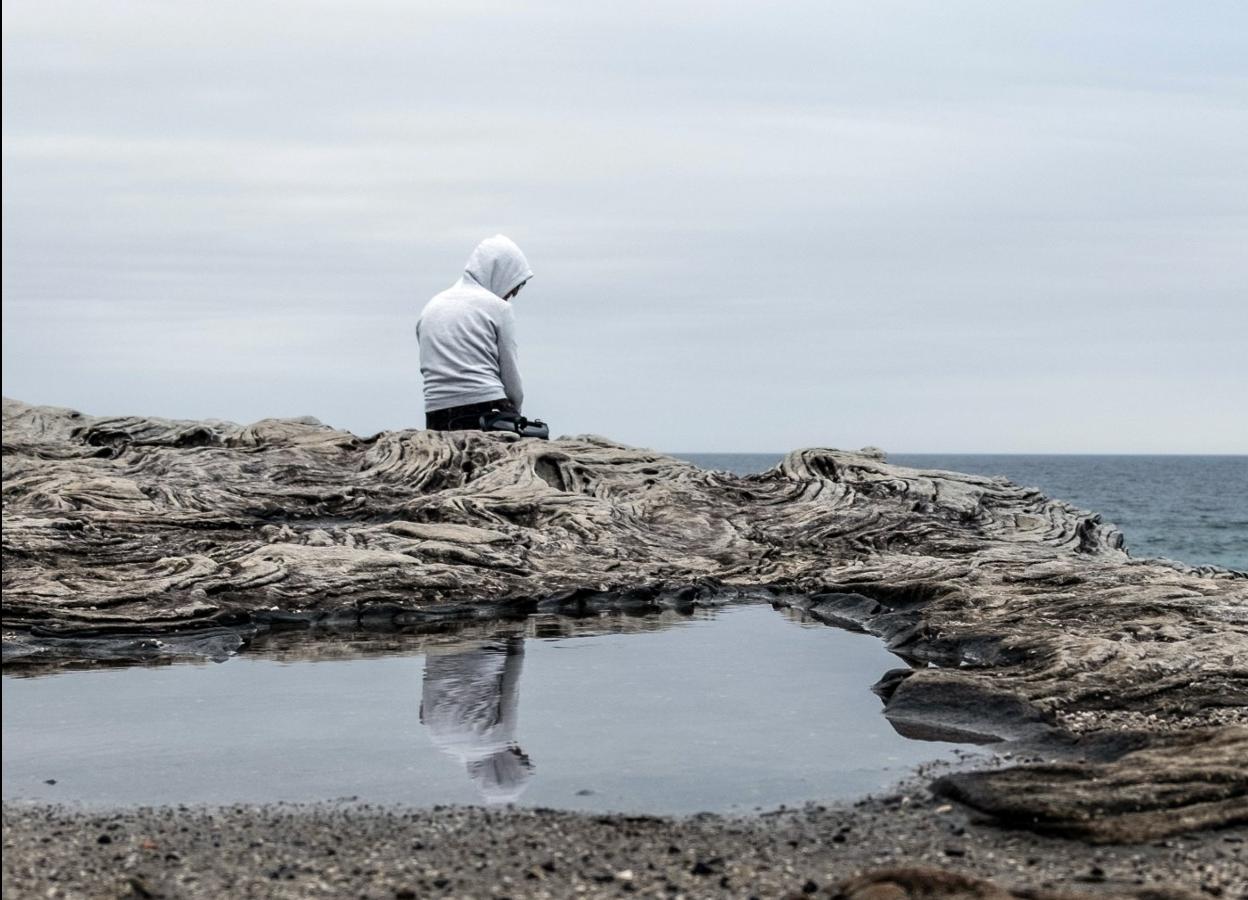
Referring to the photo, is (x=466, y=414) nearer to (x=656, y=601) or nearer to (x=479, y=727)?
(x=656, y=601)

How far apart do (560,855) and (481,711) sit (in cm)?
211

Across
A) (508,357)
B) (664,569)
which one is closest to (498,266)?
(508,357)

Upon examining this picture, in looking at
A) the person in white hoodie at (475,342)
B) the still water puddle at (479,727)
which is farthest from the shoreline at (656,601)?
the person in white hoodie at (475,342)

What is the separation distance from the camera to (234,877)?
14.7 ft

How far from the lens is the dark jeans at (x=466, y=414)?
14367 mm

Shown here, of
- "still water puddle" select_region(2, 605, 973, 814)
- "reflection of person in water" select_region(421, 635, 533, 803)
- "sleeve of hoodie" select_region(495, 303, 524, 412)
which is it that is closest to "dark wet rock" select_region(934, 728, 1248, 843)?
"still water puddle" select_region(2, 605, 973, 814)

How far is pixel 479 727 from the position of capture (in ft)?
21.0

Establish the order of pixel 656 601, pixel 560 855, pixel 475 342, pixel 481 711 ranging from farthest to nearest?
pixel 475 342 → pixel 656 601 → pixel 481 711 → pixel 560 855

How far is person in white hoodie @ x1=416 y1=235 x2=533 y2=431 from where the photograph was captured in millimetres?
13828

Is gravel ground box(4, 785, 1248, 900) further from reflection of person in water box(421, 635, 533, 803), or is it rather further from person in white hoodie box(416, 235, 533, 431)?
person in white hoodie box(416, 235, 533, 431)

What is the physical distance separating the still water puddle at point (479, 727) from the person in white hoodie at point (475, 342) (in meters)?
5.51

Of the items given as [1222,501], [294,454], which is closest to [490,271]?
[294,454]

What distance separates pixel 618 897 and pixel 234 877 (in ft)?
4.01

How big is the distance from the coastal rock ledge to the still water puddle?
1.68ft
